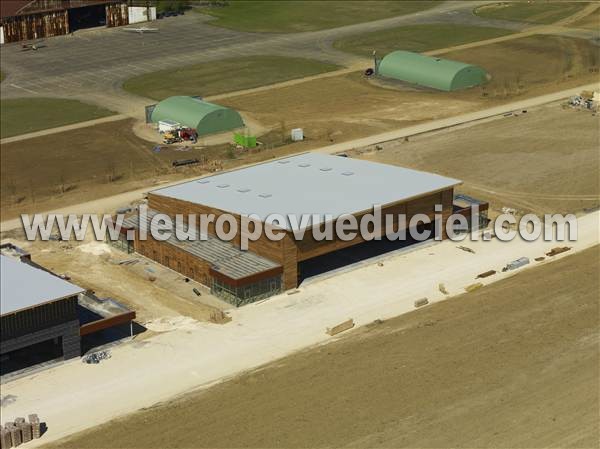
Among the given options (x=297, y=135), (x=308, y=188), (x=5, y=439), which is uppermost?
(x=308, y=188)

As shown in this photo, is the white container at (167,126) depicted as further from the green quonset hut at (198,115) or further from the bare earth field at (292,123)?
the bare earth field at (292,123)

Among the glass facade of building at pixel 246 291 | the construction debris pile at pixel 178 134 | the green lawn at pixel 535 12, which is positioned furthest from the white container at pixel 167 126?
the green lawn at pixel 535 12

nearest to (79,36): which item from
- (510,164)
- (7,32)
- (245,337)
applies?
(7,32)

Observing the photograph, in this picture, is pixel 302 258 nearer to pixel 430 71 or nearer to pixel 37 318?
pixel 37 318

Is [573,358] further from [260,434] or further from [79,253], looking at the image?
[79,253]

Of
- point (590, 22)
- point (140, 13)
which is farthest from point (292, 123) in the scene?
point (590, 22)

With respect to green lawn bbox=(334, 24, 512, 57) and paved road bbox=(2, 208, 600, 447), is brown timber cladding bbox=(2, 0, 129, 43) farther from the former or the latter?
paved road bbox=(2, 208, 600, 447)

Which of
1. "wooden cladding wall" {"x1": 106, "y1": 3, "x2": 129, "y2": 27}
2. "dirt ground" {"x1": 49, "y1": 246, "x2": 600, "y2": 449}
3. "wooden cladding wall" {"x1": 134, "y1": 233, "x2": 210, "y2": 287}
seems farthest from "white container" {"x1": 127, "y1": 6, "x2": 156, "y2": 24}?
"dirt ground" {"x1": 49, "y1": 246, "x2": 600, "y2": 449}
